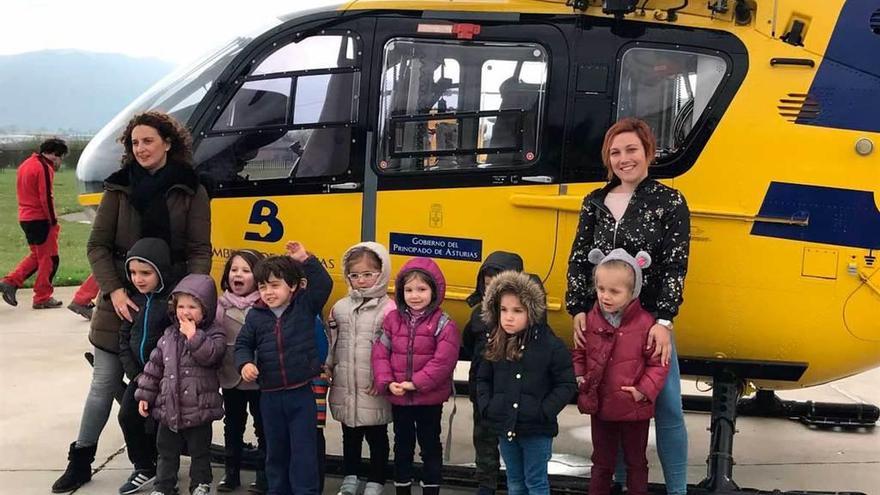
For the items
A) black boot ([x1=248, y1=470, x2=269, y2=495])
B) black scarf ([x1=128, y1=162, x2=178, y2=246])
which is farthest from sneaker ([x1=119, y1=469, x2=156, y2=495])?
black scarf ([x1=128, y1=162, x2=178, y2=246])

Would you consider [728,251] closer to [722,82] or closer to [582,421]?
[722,82]

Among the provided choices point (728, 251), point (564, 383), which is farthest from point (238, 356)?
point (728, 251)

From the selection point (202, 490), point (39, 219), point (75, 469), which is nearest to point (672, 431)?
point (202, 490)

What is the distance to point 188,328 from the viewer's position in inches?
145

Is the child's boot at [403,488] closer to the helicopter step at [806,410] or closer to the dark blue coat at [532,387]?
the dark blue coat at [532,387]

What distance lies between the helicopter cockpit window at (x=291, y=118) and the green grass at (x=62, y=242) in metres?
2.46

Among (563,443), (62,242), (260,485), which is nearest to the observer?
(260,485)

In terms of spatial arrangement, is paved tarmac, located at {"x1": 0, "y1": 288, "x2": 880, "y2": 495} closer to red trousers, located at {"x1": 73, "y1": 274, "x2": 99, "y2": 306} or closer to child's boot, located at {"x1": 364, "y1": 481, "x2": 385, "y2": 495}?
child's boot, located at {"x1": 364, "y1": 481, "x2": 385, "y2": 495}

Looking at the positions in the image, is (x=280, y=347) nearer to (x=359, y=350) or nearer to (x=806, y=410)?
(x=359, y=350)

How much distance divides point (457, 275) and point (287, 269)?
3.02 feet

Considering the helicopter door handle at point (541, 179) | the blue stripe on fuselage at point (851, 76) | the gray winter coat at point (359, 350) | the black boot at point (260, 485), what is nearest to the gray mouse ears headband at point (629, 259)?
the helicopter door handle at point (541, 179)

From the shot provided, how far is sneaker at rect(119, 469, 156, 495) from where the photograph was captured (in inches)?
165

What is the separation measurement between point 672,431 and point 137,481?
2752 millimetres

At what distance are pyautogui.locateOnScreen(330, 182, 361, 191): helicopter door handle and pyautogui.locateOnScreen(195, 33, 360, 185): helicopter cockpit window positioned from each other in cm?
7
